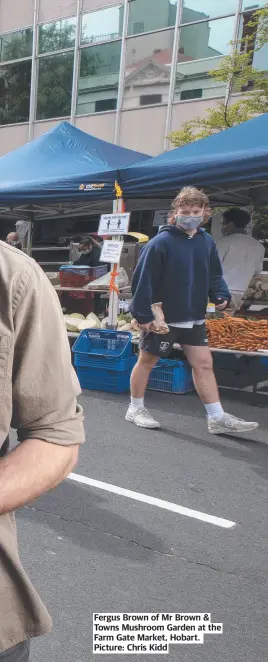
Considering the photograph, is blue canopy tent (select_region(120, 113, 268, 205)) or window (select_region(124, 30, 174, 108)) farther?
window (select_region(124, 30, 174, 108))

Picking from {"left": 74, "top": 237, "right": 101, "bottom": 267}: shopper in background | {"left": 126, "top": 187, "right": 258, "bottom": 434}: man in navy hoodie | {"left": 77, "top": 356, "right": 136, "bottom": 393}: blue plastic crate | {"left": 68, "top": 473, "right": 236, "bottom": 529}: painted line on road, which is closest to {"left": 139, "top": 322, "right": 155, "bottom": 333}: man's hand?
{"left": 126, "top": 187, "right": 258, "bottom": 434}: man in navy hoodie

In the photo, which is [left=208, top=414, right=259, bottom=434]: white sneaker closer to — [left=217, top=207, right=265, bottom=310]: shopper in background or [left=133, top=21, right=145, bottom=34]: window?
[left=217, top=207, right=265, bottom=310]: shopper in background

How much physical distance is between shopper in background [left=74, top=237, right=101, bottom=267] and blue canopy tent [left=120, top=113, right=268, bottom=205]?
3371mm

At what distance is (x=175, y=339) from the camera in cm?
500

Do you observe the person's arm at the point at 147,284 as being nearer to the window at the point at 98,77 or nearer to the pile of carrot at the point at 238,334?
the pile of carrot at the point at 238,334

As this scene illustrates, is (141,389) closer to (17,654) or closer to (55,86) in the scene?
(17,654)

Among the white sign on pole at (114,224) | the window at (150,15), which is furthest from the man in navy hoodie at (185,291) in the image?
the window at (150,15)

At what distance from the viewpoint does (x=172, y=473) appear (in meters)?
4.15

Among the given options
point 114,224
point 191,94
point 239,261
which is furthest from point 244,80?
point 114,224

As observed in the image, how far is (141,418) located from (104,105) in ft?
45.1

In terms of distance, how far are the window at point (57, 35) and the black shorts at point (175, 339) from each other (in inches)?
602

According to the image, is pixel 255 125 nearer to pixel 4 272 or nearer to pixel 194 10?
pixel 4 272

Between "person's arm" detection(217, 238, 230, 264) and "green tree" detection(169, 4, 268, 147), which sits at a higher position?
"green tree" detection(169, 4, 268, 147)

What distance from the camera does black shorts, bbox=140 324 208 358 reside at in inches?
194
